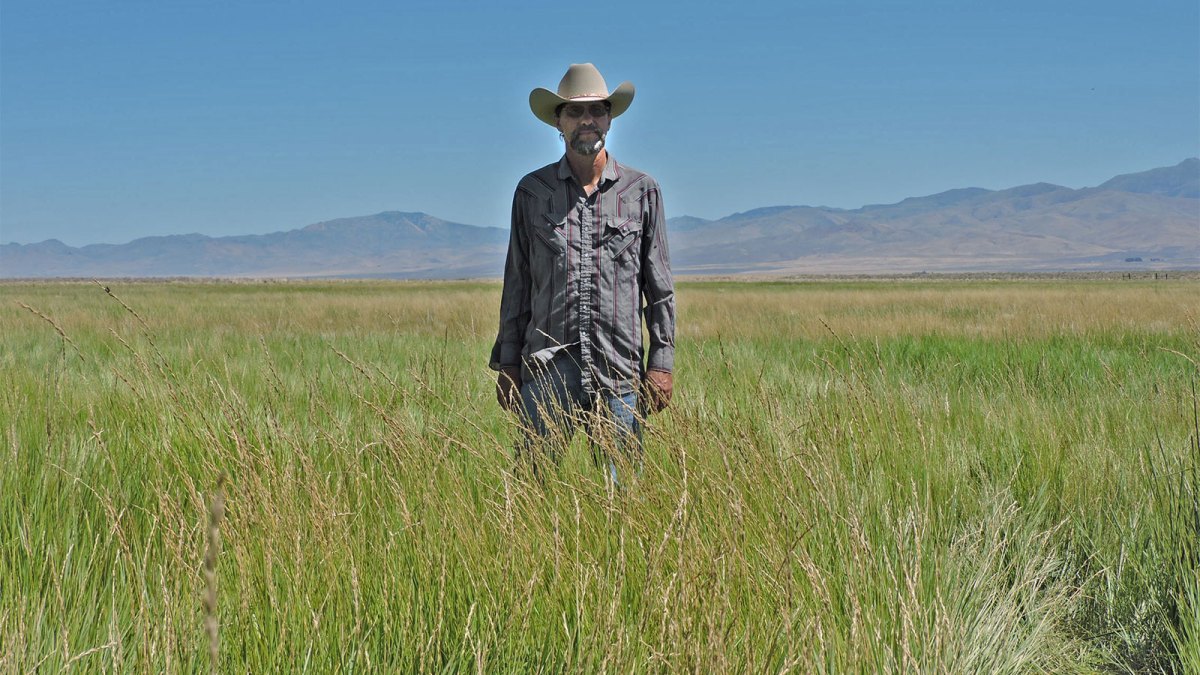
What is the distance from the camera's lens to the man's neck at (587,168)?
3914mm

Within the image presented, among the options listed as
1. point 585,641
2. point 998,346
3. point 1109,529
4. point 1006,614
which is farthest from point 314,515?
point 998,346

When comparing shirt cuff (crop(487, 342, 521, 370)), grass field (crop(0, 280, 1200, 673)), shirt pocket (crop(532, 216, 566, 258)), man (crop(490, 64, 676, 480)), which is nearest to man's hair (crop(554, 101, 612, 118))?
man (crop(490, 64, 676, 480))

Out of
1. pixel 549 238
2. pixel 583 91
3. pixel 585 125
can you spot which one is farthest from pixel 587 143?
pixel 549 238

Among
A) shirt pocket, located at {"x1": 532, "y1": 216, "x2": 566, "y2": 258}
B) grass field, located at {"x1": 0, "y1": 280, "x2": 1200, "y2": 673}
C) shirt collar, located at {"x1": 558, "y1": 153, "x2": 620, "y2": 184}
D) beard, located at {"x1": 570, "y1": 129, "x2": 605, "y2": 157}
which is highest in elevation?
beard, located at {"x1": 570, "y1": 129, "x2": 605, "y2": 157}

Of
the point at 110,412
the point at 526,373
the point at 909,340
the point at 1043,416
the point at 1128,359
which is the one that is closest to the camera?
the point at 526,373

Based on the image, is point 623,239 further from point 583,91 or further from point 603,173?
point 583,91

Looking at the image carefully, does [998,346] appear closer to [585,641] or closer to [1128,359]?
[1128,359]

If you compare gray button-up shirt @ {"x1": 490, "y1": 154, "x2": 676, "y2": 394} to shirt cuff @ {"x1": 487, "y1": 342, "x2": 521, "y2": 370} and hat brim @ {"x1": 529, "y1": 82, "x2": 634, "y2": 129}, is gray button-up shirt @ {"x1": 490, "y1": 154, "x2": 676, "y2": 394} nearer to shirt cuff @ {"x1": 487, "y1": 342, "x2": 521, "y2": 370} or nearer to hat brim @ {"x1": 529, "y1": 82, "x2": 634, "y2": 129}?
shirt cuff @ {"x1": 487, "y1": 342, "x2": 521, "y2": 370}

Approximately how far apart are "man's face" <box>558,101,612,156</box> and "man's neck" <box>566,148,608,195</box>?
50 mm

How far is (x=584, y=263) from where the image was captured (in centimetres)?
385

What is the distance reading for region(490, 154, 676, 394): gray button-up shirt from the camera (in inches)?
152

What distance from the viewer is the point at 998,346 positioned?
1095 centimetres

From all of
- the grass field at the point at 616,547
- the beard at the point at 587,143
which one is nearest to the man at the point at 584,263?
the beard at the point at 587,143

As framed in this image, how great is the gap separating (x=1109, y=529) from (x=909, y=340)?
8.70m
